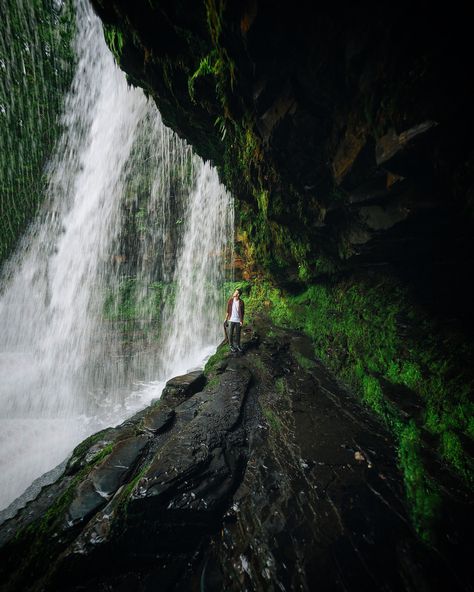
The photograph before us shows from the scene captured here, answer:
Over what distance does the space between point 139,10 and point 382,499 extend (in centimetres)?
773

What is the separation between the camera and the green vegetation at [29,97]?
1314cm

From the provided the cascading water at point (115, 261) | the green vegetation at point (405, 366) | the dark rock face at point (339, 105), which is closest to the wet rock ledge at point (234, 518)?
the green vegetation at point (405, 366)

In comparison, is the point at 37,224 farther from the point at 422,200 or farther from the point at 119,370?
the point at 422,200

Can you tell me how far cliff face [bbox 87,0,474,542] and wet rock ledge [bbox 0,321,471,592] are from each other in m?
0.42

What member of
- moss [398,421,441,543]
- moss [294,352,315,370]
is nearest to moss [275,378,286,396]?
moss [294,352,315,370]

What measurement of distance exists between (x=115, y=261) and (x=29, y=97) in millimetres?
11951

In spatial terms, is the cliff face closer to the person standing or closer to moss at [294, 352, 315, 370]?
moss at [294, 352, 315, 370]

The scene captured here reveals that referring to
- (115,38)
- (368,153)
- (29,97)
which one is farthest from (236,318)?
(29,97)

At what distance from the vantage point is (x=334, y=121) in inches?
136

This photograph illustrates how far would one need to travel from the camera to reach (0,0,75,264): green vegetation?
517 inches

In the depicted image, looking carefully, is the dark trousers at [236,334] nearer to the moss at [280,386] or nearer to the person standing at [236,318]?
the person standing at [236,318]

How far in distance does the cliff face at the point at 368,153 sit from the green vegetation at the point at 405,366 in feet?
0.07

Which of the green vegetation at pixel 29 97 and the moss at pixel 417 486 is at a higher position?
the green vegetation at pixel 29 97

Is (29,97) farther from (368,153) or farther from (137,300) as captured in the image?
(368,153)
